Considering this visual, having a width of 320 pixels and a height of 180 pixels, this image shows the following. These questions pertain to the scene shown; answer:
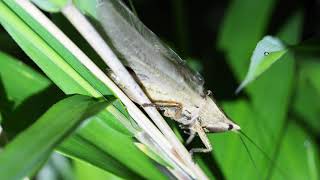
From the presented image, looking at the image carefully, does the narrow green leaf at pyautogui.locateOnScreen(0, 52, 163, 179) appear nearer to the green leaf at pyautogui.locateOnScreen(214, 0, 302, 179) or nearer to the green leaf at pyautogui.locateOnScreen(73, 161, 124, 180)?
the green leaf at pyautogui.locateOnScreen(73, 161, 124, 180)

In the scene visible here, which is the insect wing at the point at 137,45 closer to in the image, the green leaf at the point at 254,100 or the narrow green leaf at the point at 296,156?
the green leaf at the point at 254,100

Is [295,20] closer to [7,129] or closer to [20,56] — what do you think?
[20,56]

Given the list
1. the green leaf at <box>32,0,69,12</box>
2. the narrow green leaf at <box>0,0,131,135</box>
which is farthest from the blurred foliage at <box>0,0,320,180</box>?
the green leaf at <box>32,0,69,12</box>

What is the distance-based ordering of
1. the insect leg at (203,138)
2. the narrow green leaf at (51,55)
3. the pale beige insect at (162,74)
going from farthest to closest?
1. the insect leg at (203,138)
2. the pale beige insect at (162,74)
3. the narrow green leaf at (51,55)

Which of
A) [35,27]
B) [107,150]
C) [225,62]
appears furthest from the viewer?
[225,62]

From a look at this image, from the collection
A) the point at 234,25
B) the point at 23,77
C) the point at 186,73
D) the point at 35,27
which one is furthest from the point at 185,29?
the point at 35,27

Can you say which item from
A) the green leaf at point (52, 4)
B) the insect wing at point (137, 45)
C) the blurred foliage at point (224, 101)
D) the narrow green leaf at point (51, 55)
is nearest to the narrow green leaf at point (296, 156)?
the blurred foliage at point (224, 101)
